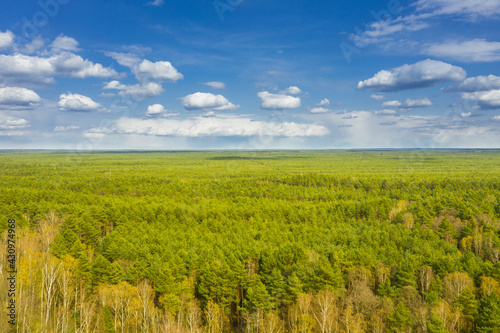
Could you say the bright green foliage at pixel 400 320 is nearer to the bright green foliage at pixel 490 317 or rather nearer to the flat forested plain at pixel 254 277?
the flat forested plain at pixel 254 277

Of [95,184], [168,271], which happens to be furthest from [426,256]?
[95,184]

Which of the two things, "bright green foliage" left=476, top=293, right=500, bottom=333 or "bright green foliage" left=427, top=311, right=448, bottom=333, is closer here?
"bright green foliage" left=427, top=311, right=448, bottom=333

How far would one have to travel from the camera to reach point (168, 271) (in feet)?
121

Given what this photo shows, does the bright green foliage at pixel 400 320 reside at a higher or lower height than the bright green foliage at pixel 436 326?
lower

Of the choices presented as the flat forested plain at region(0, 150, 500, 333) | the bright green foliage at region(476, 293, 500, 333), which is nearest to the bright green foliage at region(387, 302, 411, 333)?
the flat forested plain at region(0, 150, 500, 333)

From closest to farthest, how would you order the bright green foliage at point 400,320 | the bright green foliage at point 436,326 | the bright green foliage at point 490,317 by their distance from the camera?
the bright green foliage at point 436,326, the bright green foliage at point 490,317, the bright green foliage at point 400,320

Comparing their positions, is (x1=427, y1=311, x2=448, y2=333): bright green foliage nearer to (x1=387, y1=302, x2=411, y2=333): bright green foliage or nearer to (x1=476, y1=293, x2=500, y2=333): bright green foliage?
(x1=387, y1=302, x2=411, y2=333): bright green foliage

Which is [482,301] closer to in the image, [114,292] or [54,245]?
[114,292]

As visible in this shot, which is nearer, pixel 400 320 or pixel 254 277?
pixel 400 320

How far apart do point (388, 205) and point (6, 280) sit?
73629mm

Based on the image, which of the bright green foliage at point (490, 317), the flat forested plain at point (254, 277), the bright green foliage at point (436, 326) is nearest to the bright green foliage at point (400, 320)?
the flat forested plain at point (254, 277)

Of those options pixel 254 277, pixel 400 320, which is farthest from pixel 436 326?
pixel 254 277

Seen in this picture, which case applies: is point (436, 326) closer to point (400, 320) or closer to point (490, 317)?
point (400, 320)

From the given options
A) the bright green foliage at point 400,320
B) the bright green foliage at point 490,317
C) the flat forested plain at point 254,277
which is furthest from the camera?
the flat forested plain at point 254,277
